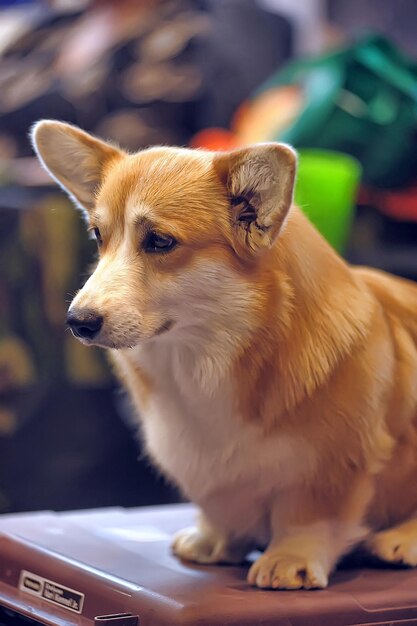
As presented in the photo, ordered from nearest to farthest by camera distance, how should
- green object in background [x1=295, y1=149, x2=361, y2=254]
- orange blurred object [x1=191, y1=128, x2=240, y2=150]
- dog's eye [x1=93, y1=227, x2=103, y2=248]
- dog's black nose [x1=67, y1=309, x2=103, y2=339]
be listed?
dog's black nose [x1=67, y1=309, x2=103, y2=339] → dog's eye [x1=93, y1=227, x2=103, y2=248] → green object in background [x1=295, y1=149, x2=361, y2=254] → orange blurred object [x1=191, y1=128, x2=240, y2=150]

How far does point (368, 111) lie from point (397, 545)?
0.99 metres

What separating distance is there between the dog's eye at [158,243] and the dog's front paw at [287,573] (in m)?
0.33

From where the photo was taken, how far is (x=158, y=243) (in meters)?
0.94

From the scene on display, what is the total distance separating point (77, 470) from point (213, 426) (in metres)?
0.89

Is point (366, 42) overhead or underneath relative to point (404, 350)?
overhead

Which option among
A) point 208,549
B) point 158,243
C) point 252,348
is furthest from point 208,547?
point 158,243

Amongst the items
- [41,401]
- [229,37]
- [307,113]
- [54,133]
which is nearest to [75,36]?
[229,37]

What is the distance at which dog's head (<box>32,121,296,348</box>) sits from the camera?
3.01 feet

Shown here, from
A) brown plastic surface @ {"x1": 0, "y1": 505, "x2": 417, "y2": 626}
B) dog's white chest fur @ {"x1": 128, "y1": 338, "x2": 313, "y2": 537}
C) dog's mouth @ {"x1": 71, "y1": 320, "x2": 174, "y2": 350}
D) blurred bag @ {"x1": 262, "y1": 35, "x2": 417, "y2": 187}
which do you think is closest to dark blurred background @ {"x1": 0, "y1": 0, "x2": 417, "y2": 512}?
blurred bag @ {"x1": 262, "y1": 35, "x2": 417, "y2": 187}

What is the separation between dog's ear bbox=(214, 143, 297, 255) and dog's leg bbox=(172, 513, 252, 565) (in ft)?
1.13

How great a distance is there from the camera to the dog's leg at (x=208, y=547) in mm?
1098

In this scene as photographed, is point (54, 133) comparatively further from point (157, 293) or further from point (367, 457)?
point (367, 457)

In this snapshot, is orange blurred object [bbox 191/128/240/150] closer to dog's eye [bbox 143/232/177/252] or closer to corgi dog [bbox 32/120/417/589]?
corgi dog [bbox 32/120/417/589]

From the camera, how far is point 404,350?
1.06 metres
